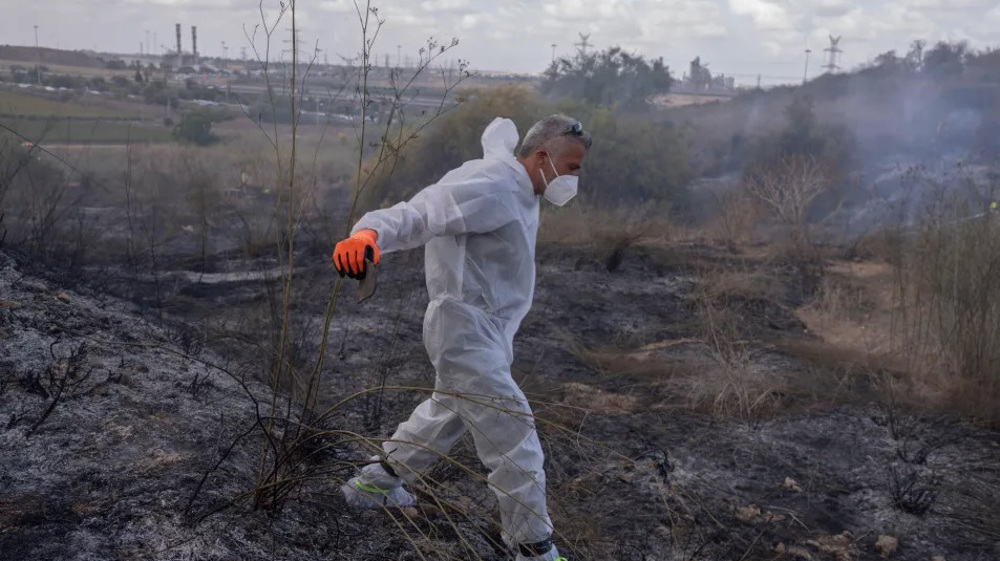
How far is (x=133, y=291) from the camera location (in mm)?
7664

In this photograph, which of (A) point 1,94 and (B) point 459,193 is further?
(A) point 1,94

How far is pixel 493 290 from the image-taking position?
3.11 meters

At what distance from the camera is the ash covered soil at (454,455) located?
3.07 meters

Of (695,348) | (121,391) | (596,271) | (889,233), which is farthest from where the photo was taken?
(596,271)

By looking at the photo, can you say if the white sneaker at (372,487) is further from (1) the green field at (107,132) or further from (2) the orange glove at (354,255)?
(1) the green field at (107,132)

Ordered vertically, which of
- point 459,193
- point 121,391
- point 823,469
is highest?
point 459,193

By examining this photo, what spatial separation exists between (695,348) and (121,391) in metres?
4.54

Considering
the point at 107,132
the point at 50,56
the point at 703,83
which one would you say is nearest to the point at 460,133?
the point at 107,132

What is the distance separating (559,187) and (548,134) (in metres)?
0.18

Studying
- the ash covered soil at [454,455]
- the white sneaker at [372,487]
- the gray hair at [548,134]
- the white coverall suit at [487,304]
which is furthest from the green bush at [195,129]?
the white coverall suit at [487,304]

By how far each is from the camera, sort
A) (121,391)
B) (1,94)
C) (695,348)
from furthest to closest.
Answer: (1,94) < (695,348) < (121,391)

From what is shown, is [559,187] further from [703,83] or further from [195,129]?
[703,83]

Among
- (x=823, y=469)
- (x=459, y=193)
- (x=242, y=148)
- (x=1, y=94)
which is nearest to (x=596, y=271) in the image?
(x=823, y=469)

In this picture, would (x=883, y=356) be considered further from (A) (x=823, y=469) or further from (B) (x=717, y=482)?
(B) (x=717, y=482)
